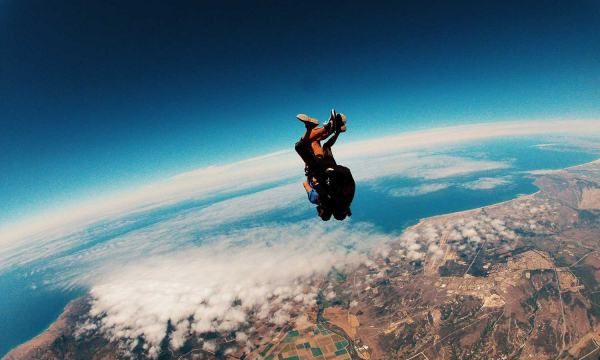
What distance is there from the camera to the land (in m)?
48.4

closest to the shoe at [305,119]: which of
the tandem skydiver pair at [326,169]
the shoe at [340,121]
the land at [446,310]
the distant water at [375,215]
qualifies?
the tandem skydiver pair at [326,169]

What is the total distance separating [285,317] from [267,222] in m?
101

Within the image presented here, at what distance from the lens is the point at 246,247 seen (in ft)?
385

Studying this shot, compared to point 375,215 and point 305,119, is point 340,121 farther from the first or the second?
point 375,215

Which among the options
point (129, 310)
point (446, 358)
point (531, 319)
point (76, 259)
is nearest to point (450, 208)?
point (531, 319)

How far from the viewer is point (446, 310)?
56719 millimetres

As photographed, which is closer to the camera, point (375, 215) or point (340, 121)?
point (340, 121)

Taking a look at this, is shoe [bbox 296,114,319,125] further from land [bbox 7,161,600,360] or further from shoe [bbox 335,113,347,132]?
land [bbox 7,161,600,360]

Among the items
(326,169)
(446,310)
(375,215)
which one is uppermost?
(326,169)

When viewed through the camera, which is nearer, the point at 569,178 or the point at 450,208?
the point at 450,208

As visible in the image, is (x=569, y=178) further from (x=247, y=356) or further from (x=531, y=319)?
(x=247, y=356)

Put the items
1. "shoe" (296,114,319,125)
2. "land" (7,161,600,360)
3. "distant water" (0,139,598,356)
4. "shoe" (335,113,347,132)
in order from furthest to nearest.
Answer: "distant water" (0,139,598,356) → "land" (7,161,600,360) → "shoe" (335,113,347,132) → "shoe" (296,114,319,125)

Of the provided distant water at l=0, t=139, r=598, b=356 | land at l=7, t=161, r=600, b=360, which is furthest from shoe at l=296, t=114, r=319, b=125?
distant water at l=0, t=139, r=598, b=356

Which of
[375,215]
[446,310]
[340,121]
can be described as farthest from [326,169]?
[375,215]
